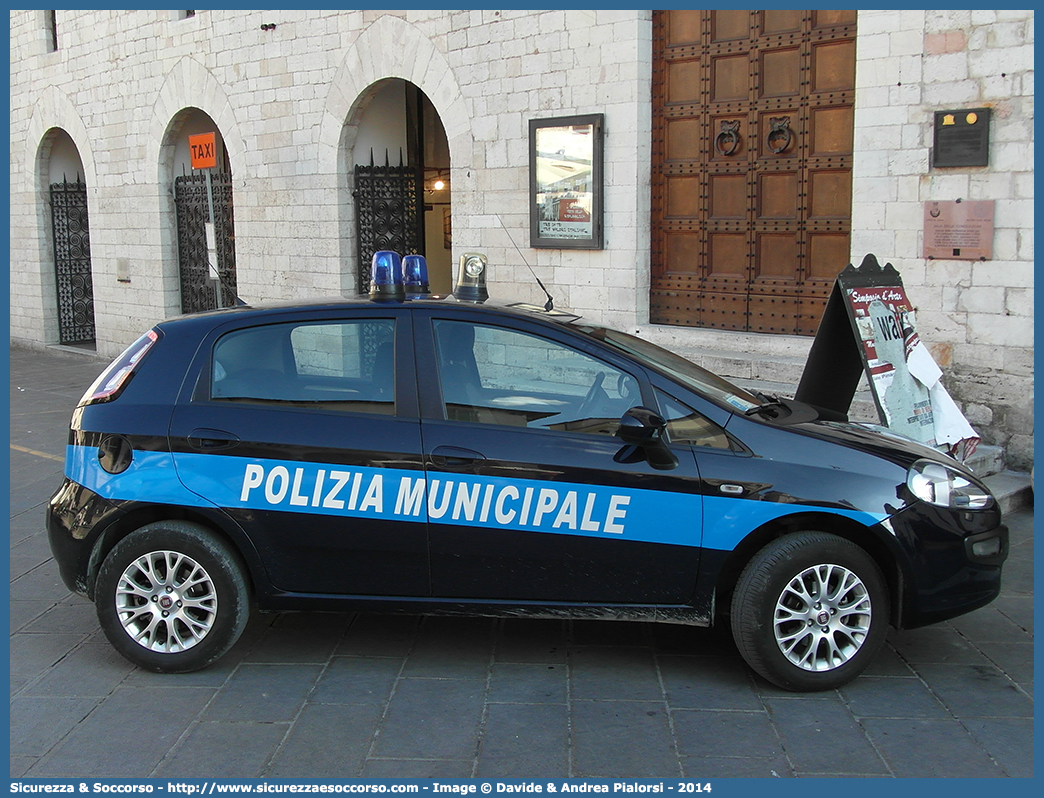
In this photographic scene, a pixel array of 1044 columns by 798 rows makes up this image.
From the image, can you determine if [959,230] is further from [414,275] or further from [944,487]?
[414,275]

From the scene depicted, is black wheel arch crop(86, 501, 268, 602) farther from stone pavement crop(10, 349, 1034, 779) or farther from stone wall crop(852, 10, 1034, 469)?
stone wall crop(852, 10, 1034, 469)

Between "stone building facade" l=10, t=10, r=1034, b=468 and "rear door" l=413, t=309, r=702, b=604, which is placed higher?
"stone building facade" l=10, t=10, r=1034, b=468

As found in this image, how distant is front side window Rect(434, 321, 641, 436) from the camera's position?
4.55 m

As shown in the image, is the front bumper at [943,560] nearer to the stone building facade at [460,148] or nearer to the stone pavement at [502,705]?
the stone pavement at [502,705]

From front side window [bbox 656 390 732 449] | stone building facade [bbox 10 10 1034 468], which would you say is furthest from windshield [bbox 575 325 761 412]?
stone building facade [bbox 10 10 1034 468]

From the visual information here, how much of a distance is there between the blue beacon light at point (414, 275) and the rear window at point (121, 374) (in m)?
1.21

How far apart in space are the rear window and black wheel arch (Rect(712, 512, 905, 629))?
2805 mm

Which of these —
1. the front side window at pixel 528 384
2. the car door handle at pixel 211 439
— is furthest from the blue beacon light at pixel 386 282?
the car door handle at pixel 211 439

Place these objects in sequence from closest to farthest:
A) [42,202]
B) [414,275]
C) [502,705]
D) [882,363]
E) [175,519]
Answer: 1. [502,705]
2. [175,519]
3. [414,275]
4. [882,363]
5. [42,202]

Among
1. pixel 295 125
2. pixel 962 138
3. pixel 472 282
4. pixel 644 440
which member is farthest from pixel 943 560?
pixel 295 125

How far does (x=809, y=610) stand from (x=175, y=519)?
9.21ft

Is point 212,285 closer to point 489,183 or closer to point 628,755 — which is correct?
point 489,183

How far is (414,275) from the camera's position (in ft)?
17.2

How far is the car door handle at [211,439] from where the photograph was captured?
182 inches
